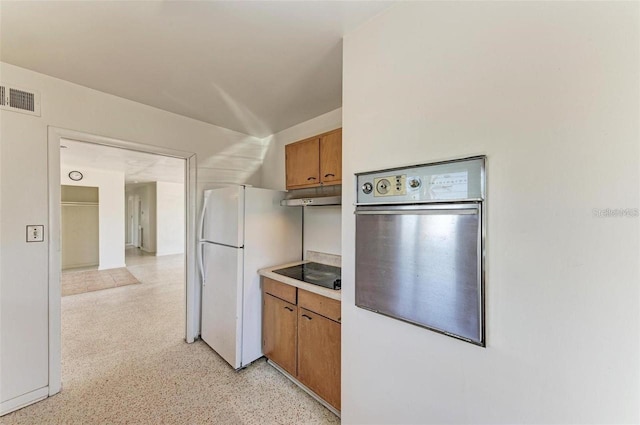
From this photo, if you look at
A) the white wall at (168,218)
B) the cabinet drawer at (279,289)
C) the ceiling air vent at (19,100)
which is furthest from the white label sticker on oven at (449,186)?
the white wall at (168,218)

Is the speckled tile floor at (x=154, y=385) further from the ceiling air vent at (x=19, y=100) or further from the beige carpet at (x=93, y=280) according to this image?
the ceiling air vent at (x=19, y=100)

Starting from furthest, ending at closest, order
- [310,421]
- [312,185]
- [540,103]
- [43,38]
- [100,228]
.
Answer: [100,228] < [312,185] < [310,421] < [43,38] < [540,103]

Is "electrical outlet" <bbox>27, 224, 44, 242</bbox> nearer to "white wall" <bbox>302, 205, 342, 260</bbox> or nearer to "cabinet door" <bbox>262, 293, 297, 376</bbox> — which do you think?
"cabinet door" <bbox>262, 293, 297, 376</bbox>

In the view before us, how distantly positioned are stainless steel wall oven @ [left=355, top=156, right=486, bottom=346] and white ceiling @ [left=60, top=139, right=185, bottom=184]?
12.2 ft

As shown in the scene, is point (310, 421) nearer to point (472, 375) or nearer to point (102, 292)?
point (472, 375)

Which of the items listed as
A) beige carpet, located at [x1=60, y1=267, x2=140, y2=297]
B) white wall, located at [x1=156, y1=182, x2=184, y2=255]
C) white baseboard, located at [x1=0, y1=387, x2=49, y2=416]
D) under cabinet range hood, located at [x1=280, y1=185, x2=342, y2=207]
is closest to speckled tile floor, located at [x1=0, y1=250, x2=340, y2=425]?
white baseboard, located at [x1=0, y1=387, x2=49, y2=416]

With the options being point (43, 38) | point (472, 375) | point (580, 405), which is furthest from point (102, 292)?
point (580, 405)

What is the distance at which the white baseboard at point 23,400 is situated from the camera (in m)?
1.71

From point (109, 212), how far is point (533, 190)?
25.7ft

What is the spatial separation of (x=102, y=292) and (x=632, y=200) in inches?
237

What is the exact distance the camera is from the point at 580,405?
31.2 inches

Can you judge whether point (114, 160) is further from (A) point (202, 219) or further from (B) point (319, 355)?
(B) point (319, 355)

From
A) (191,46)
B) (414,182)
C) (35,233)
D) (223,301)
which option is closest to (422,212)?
(414,182)

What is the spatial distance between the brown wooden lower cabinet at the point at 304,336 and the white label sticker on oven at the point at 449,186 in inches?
39.5
